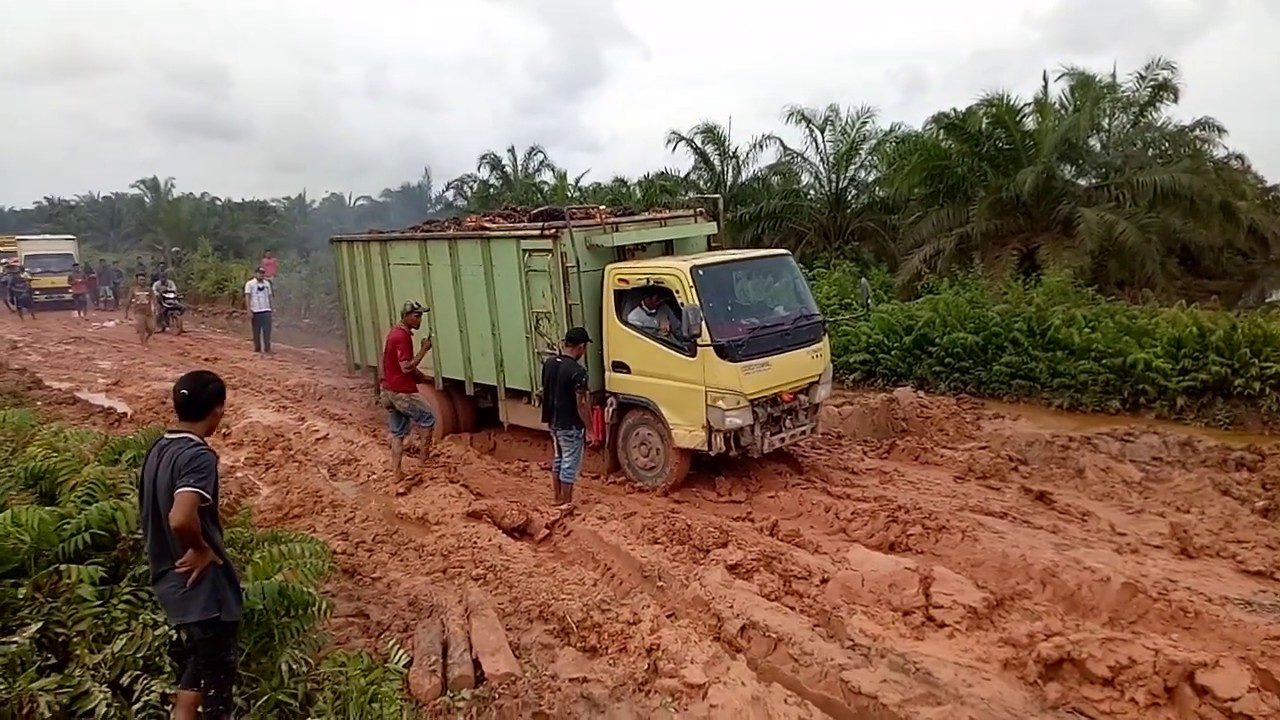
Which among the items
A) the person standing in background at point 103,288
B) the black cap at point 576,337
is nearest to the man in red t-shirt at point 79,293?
the person standing in background at point 103,288

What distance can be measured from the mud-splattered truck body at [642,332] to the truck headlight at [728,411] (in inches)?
0.4

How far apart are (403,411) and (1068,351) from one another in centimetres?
809

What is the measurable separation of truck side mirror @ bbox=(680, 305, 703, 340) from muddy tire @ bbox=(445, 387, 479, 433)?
3.68 meters

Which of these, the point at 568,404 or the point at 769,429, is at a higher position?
the point at 568,404

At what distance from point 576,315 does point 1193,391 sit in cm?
739

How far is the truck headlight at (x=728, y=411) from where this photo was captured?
7664mm

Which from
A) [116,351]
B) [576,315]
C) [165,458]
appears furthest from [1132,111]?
[116,351]


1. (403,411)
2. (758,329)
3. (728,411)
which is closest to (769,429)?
(728,411)

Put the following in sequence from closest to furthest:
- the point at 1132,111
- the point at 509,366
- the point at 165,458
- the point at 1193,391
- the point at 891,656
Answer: the point at 165,458 < the point at 891,656 < the point at 509,366 < the point at 1193,391 < the point at 1132,111

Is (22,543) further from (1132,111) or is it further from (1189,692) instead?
(1132,111)

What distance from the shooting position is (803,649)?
5.34 m

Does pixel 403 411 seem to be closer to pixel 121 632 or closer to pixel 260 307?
pixel 121 632

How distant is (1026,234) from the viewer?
1516cm

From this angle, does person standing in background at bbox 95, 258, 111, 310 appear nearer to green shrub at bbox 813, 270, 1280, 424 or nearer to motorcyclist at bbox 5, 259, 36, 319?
motorcyclist at bbox 5, 259, 36, 319
